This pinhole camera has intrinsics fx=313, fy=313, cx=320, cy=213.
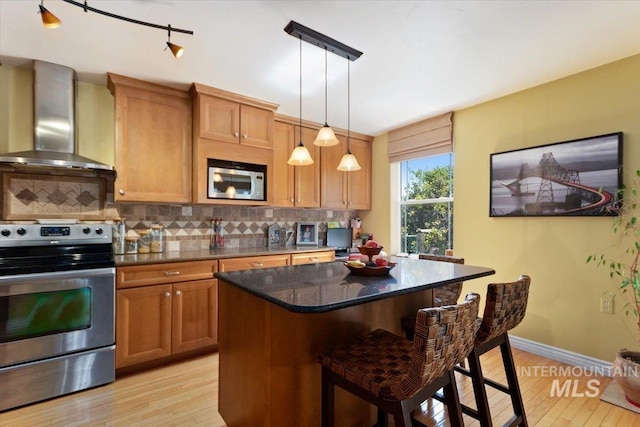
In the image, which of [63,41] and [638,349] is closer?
[63,41]

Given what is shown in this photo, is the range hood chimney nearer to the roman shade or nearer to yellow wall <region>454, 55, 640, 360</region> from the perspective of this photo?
the roman shade

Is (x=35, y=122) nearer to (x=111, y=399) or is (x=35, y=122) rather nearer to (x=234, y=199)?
(x=234, y=199)

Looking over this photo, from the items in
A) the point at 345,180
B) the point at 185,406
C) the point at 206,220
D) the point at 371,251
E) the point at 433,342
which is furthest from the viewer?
the point at 345,180

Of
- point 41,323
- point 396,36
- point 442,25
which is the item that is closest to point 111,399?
point 41,323

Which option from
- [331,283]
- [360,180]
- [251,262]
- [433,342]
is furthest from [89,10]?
[360,180]

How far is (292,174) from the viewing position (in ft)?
12.4

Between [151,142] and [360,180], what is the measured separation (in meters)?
2.66

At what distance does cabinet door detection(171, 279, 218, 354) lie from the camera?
262 centimetres

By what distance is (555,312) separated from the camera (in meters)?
2.71

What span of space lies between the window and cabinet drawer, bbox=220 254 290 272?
1.80 meters

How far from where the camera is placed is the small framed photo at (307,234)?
4.03m

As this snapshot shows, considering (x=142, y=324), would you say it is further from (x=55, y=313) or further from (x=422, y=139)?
(x=422, y=139)

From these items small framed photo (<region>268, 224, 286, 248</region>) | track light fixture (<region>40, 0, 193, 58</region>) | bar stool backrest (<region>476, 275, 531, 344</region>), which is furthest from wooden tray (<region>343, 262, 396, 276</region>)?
small framed photo (<region>268, 224, 286, 248</region>)

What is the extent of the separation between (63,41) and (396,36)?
7.40ft
